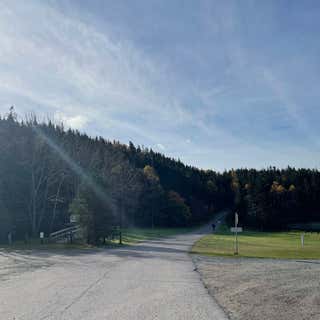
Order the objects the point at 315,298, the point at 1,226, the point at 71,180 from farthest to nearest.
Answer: the point at 71,180
the point at 1,226
the point at 315,298

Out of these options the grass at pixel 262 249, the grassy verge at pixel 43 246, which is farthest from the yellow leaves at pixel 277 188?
the grassy verge at pixel 43 246

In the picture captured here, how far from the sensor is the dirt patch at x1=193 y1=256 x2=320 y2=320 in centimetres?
833

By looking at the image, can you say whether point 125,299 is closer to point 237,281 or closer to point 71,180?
point 237,281

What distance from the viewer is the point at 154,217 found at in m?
92.0

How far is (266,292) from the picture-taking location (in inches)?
424

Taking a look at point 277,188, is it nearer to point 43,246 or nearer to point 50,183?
point 50,183

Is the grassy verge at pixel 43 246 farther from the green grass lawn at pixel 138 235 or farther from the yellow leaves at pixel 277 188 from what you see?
the yellow leaves at pixel 277 188

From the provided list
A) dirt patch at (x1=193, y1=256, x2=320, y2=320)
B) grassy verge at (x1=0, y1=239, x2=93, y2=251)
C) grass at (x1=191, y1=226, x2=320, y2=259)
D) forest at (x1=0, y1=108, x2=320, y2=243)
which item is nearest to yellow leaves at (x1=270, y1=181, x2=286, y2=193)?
forest at (x1=0, y1=108, x2=320, y2=243)

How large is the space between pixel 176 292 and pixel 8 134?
38.3 meters

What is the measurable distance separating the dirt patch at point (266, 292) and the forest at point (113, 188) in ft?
72.7

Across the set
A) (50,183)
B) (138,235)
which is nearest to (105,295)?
(50,183)

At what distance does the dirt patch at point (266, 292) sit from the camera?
27.3ft

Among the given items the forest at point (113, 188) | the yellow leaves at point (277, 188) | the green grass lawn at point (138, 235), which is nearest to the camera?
the forest at point (113, 188)

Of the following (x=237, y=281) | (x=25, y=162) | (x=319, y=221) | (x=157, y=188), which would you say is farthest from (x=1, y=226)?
(x=319, y=221)
